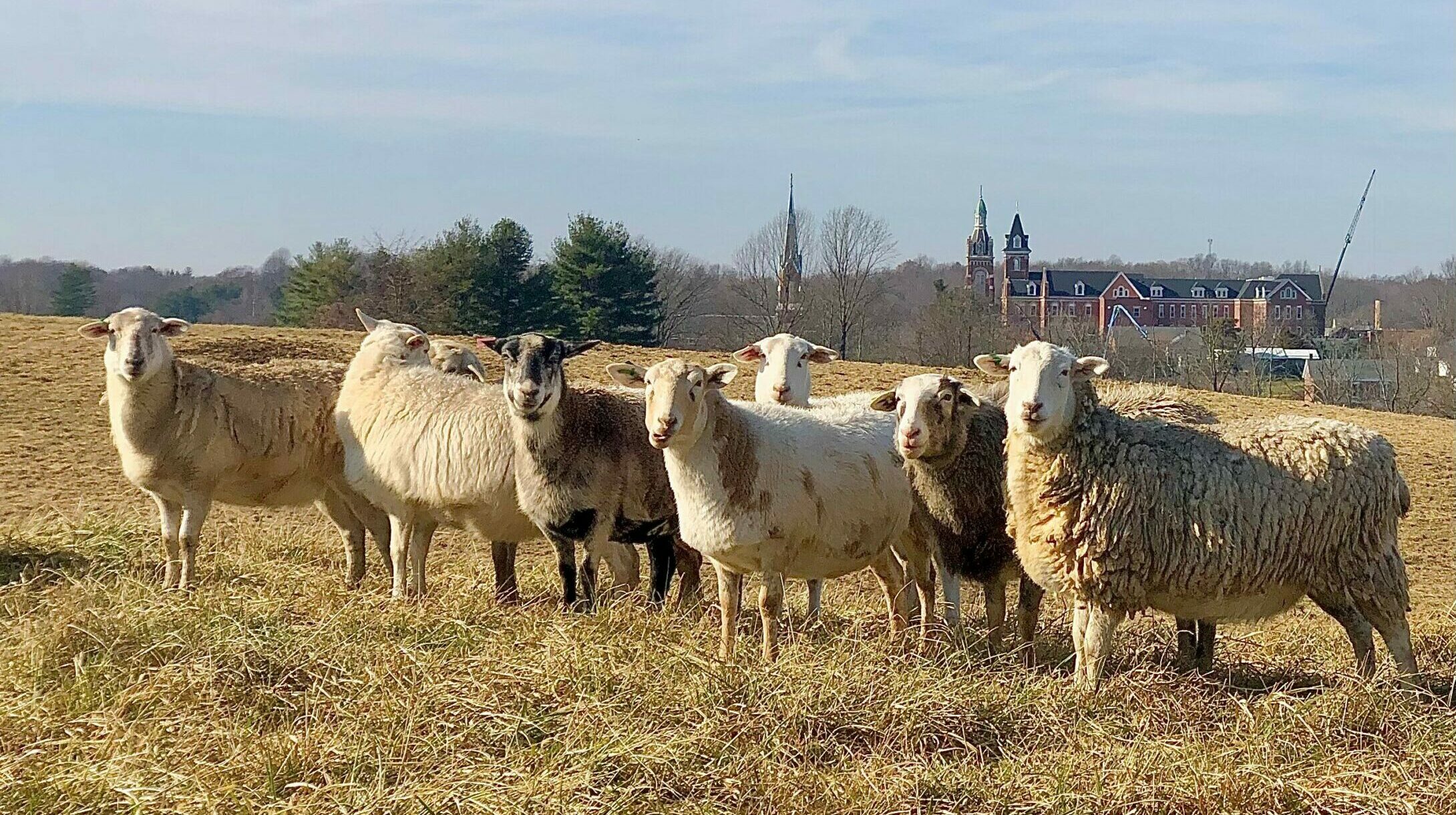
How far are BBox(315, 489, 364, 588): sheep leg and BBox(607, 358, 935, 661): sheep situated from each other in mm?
3515

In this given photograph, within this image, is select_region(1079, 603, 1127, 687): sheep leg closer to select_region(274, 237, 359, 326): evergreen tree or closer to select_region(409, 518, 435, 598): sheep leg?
select_region(409, 518, 435, 598): sheep leg

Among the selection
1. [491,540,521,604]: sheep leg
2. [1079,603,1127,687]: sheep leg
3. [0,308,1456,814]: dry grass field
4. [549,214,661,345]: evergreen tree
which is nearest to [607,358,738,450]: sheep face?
[0,308,1456,814]: dry grass field

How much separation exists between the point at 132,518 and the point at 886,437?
24.1 ft

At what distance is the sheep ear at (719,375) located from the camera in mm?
7727

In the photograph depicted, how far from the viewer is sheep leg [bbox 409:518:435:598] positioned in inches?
377

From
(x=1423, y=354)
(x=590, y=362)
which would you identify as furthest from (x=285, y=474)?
(x=1423, y=354)

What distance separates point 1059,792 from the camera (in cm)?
553

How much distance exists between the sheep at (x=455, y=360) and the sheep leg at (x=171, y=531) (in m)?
2.57

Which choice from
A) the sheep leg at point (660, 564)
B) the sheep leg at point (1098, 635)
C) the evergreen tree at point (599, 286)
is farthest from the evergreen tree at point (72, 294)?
the sheep leg at point (1098, 635)

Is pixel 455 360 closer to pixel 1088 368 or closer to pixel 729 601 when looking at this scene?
pixel 729 601

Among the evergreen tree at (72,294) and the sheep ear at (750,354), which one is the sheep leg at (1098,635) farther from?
the evergreen tree at (72,294)

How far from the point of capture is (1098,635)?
23.2ft

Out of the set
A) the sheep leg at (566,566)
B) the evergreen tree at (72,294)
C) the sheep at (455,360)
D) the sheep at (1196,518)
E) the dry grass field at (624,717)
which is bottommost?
the dry grass field at (624,717)

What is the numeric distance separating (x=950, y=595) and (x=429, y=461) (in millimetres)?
3832
